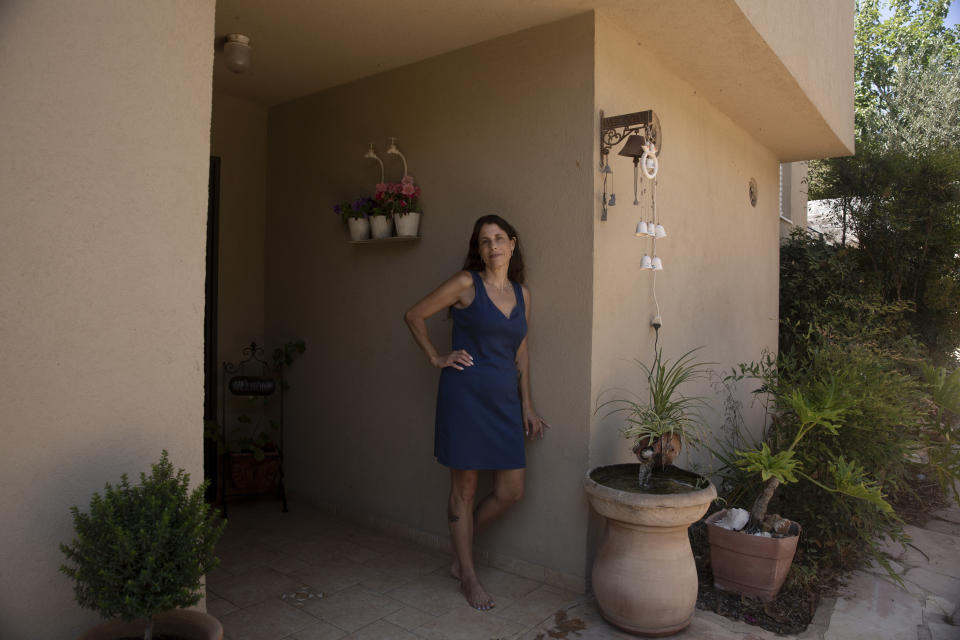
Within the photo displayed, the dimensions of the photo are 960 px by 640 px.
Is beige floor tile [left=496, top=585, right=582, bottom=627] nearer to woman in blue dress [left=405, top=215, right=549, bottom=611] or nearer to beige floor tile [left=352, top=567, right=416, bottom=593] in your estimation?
woman in blue dress [left=405, top=215, right=549, bottom=611]

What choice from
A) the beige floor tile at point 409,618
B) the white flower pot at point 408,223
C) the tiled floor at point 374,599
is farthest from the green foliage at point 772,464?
the white flower pot at point 408,223

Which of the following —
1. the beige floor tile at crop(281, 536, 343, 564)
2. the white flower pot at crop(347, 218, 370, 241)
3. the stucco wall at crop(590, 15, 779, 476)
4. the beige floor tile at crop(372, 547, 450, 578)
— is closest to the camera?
the stucco wall at crop(590, 15, 779, 476)

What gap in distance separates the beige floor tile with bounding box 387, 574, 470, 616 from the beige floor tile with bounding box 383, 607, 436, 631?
0.12ft

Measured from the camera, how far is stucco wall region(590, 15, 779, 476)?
3223 millimetres

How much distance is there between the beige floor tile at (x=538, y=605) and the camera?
2.84 m

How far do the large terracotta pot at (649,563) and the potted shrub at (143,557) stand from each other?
1591mm

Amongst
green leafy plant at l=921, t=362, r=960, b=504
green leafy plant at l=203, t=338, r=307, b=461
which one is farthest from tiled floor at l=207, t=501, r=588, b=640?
green leafy plant at l=921, t=362, r=960, b=504

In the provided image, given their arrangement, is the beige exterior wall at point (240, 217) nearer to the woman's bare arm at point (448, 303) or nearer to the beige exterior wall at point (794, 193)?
the woman's bare arm at point (448, 303)

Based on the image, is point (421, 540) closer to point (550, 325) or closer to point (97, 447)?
point (550, 325)

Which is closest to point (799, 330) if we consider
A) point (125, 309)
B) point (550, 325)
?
point (550, 325)

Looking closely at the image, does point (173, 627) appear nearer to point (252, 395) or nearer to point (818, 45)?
point (252, 395)

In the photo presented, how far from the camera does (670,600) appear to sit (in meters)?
2.66

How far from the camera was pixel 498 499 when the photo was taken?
315 centimetres

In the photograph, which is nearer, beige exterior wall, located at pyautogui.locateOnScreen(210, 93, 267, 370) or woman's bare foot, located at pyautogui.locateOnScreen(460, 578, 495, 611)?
woman's bare foot, located at pyautogui.locateOnScreen(460, 578, 495, 611)
